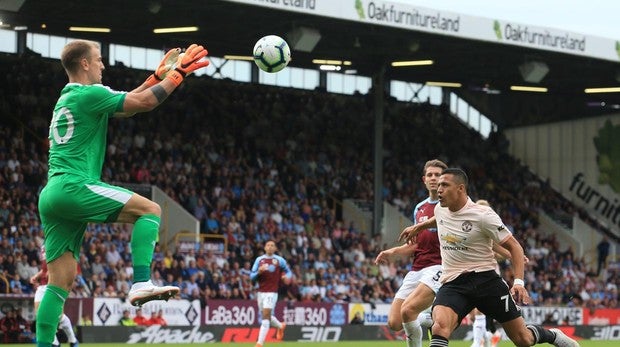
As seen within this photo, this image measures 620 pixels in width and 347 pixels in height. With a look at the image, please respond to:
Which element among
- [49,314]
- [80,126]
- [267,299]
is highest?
[80,126]

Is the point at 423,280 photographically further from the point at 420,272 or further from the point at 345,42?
the point at 345,42

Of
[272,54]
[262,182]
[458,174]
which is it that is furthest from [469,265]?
[262,182]

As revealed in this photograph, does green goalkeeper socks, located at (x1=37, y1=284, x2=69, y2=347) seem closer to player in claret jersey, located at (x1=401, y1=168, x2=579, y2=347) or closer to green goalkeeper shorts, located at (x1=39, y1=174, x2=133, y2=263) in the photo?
green goalkeeper shorts, located at (x1=39, y1=174, x2=133, y2=263)

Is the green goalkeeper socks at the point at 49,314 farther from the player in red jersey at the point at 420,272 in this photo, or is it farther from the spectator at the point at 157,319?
the spectator at the point at 157,319

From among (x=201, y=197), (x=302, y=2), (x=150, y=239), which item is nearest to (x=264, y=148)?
(x=201, y=197)

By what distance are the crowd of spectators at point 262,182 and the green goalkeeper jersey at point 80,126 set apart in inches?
690

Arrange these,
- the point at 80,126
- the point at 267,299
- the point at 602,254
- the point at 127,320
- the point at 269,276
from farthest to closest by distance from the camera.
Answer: the point at 602,254 < the point at 127,320 < the point at 269,276 < the point at 267,299 < the point at 80,126

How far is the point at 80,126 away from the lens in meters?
9.07

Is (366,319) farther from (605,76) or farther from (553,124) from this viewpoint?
(553,124)

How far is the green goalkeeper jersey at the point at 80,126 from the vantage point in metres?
9.02

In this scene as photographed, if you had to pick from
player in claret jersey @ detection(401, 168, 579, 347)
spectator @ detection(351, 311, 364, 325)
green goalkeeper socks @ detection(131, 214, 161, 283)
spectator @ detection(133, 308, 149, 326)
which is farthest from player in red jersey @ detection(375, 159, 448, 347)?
spectator @ detection(351, 311, 364, 325)

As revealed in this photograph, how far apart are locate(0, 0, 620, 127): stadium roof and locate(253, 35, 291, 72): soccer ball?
15116 millimetres

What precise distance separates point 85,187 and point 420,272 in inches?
238

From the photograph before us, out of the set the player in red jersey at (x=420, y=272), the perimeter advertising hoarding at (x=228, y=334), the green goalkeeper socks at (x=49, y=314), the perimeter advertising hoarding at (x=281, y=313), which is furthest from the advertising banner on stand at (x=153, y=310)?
the green goalkeeper socks at (x=49, y=314)
